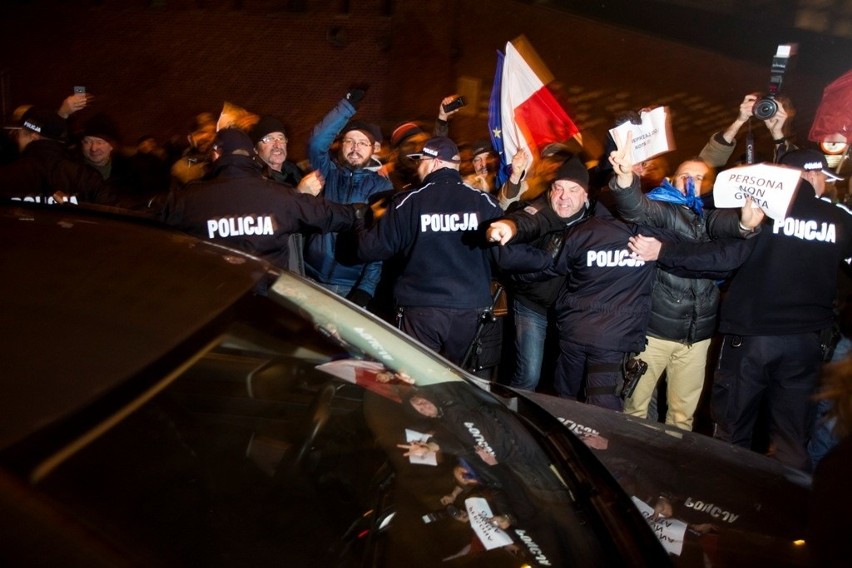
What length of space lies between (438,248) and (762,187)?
1.83 meters

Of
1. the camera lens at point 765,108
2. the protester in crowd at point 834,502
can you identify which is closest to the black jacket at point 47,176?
the camera lens at point 765,108

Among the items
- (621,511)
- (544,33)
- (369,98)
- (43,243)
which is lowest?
(621,511)

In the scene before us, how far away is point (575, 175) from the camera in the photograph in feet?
14.5

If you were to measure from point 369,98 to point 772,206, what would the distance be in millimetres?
11973

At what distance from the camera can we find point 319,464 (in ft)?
6.55

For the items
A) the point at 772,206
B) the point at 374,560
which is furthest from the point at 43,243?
the point at 772,206

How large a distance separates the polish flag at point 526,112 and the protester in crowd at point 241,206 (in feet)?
6.10

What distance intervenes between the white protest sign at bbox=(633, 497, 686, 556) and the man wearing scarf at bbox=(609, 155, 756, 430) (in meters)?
2.12

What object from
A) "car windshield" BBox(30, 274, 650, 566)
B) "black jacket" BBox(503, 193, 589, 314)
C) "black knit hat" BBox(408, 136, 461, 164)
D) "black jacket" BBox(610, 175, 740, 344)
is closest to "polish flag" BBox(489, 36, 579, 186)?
"black jacket" BBox(503, 193, 589, 314)

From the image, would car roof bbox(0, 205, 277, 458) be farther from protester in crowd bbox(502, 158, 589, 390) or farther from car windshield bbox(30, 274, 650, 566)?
protester in crowd bbox(502, 158, 589, 390)

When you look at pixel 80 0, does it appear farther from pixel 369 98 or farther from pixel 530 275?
pixel 530 275

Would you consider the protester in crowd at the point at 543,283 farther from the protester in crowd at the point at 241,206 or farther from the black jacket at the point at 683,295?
the protester in crowd at the point at 241,206

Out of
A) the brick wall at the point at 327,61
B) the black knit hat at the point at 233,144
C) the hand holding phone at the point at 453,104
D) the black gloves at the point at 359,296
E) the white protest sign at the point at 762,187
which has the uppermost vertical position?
the brick wall at the point at 327,61

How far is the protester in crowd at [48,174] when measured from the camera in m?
5.01
